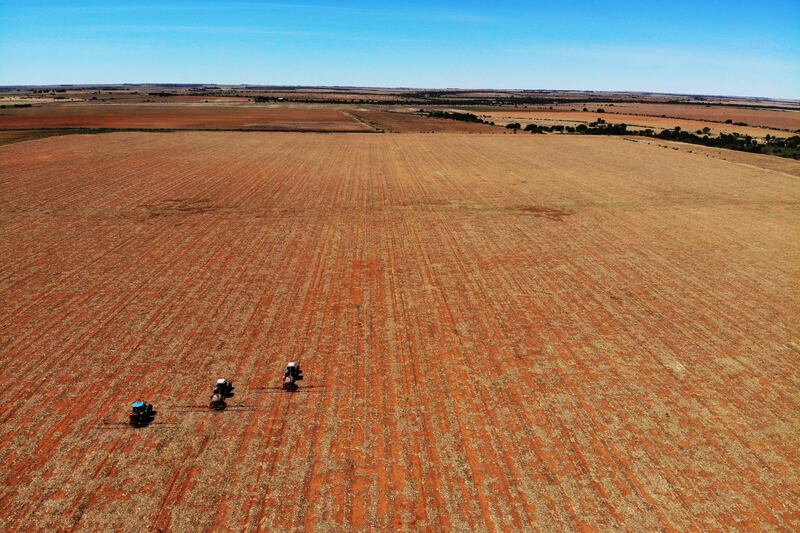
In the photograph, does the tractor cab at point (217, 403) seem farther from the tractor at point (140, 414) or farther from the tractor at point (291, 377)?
the tractor at point (291, 377)

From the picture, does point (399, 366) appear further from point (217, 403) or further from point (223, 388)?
point (217, 403)

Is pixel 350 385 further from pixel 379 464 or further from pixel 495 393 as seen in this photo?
pixel 495 393

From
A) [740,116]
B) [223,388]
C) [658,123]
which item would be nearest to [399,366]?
[223,388]

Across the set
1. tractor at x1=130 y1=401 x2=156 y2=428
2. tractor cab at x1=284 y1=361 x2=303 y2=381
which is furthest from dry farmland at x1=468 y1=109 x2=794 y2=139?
tractor at x1=130 y1=401 x2=156 y2=428

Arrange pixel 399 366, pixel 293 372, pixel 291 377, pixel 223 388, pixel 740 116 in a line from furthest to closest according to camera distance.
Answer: pixel 740 116 < pixel 399 366 < pixel 293 372 < pixel 291 377 < pixel 223 388

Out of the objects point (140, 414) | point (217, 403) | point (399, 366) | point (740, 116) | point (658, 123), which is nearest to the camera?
point (140, 414)

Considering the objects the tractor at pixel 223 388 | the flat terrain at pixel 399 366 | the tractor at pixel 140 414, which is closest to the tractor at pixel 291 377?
the flat terrain at pixel 399 366

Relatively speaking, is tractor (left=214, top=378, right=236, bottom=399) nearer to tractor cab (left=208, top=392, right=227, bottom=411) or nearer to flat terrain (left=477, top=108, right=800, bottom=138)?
tractor cab (left=208, top=392, right=227, bottom=411)
